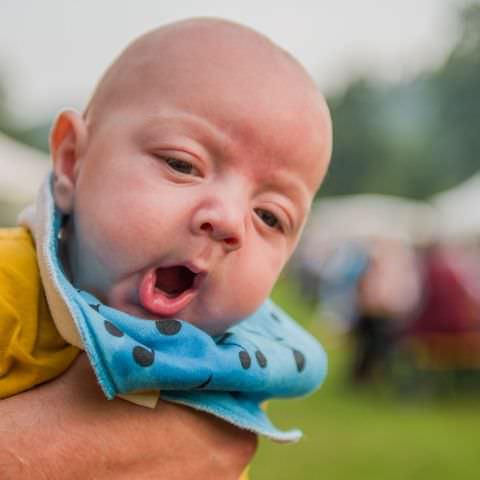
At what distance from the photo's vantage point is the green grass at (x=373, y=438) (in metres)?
7.48

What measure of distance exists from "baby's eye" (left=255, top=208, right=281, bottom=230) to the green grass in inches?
223

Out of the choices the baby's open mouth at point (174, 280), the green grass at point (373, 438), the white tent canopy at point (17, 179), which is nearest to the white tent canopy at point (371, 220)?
the white tent canopy at point (17, 179)

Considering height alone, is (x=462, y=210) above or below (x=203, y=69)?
below

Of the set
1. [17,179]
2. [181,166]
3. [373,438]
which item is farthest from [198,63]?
[17,179]

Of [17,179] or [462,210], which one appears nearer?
[462,210]

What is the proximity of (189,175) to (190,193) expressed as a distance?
0.03 metres

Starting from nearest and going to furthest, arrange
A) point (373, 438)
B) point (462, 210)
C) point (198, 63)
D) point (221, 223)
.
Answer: point (221, 223), point (198, 63), point (373, 438), point (462, 210)

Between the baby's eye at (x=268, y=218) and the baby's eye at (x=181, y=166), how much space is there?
0.12 metres

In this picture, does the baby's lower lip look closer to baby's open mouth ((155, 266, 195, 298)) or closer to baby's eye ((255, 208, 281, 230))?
baby's open mouth ((155, 266, 195, 298))

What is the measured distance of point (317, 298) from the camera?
76.4 ft

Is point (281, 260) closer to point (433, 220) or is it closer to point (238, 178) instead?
point (238, 178)

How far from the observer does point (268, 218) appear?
67.0 inches

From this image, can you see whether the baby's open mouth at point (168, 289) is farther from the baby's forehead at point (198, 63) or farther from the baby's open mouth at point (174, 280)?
the baby's forehead at point (198, 63)

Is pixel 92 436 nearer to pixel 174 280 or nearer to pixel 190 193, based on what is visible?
pixel 174 280
